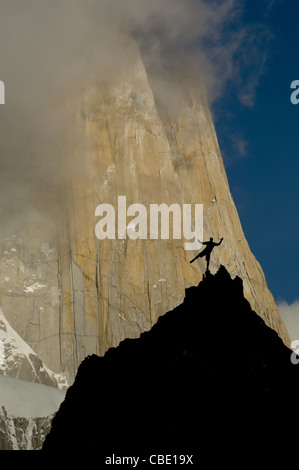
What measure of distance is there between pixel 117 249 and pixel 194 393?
5546cm

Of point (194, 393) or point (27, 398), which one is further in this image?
point (27, 398)

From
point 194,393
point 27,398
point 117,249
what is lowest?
point 194,393

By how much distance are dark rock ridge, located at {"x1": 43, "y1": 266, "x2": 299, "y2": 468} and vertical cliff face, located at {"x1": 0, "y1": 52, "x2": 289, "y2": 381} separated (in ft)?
152

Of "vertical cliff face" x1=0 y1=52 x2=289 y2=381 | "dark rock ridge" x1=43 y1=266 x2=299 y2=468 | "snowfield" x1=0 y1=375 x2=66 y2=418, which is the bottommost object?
"dark rock ridge" x1=43 y1=266 x2=299 y2=468

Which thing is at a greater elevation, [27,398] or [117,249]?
[117,249]

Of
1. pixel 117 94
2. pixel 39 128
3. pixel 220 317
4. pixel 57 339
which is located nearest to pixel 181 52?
pixel 117 94

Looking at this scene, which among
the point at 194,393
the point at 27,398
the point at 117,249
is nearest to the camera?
the point at 194,393

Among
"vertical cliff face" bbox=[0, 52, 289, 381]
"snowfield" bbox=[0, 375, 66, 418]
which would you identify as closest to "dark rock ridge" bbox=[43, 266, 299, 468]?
"snowfield" bbox=[0, 375, 66, 418]

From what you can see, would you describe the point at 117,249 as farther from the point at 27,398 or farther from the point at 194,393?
the point at 194,393

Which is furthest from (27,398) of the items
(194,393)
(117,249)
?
(194,393)

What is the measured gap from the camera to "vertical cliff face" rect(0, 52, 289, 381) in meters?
82.8

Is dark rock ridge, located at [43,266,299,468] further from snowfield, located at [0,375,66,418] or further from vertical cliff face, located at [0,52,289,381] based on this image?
vertical cliff face, located at [0,52,289,381]

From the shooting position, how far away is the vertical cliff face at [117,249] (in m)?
82.8

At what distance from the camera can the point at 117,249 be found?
86312 millimetres
